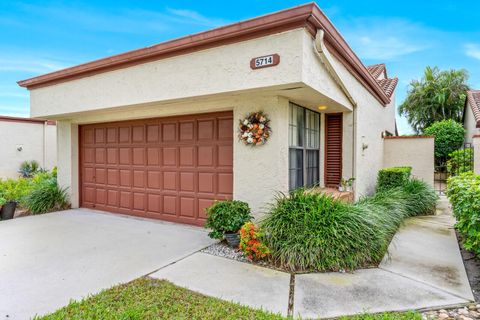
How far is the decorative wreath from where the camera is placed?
5.71 metres

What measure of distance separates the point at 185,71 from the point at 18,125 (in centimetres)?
1560

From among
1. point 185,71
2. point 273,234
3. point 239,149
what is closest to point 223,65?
point 185,71

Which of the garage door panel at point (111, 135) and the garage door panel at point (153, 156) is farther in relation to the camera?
the garage door panel at point (111, 135)

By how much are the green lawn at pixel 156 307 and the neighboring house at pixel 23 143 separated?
53.5ft

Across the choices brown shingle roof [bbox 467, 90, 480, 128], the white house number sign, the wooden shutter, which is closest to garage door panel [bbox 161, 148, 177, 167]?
the white house number sign

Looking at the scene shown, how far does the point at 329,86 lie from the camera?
5.71m

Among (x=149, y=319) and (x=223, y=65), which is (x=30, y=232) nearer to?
(x=149, y=319)

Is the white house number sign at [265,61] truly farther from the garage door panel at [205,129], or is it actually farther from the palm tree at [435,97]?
the palm tree at [435,97]

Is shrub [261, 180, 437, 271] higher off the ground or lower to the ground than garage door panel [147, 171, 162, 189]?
lower

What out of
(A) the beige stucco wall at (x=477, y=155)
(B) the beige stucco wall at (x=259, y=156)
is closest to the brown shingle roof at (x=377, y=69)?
(A) the beige stucco wall at (x=477, y=155)

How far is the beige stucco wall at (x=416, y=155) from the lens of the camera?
10836 mm

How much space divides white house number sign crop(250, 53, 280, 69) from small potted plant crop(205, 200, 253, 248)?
259 centimetres

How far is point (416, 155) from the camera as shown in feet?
36.0

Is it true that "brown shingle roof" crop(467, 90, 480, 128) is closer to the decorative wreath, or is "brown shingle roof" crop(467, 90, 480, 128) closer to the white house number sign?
the decorative wreath
